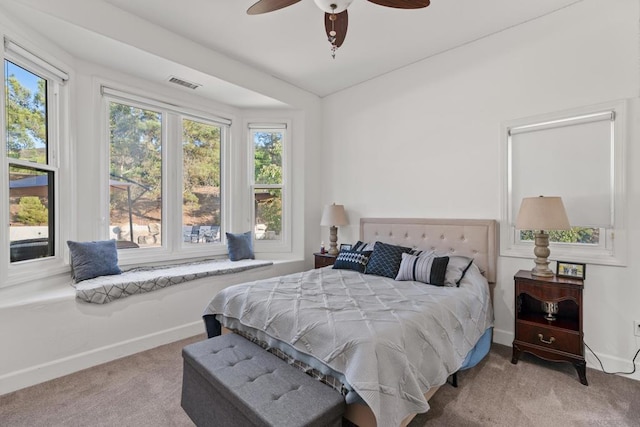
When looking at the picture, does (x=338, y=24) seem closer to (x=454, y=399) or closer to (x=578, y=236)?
(x=578, y=236)

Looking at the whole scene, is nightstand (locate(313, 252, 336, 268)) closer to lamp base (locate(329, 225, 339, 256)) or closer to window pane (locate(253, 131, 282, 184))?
lamp base (locate(329, 225, 339, 256))

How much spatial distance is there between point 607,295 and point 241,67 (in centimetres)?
421

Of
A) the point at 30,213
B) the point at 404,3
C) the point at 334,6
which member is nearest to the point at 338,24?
the point at 334,6

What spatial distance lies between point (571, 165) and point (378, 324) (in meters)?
2.29

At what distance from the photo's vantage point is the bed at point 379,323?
147 cm

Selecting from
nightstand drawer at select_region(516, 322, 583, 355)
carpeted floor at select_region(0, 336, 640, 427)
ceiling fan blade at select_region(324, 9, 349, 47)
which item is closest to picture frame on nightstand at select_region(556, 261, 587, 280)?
nightstand drawer at select_region(516, 322, 583, 355)

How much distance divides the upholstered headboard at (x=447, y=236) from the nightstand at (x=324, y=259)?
548 millimetres

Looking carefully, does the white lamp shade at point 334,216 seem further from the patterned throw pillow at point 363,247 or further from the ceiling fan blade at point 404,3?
the ceiling fan blade at point 404,3

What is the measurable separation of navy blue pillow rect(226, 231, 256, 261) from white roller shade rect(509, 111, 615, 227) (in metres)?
3.14

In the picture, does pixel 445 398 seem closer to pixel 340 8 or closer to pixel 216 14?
pixel 340 8

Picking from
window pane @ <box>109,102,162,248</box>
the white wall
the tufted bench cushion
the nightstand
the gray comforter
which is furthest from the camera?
the nightstand

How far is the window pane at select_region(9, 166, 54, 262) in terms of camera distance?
250cm

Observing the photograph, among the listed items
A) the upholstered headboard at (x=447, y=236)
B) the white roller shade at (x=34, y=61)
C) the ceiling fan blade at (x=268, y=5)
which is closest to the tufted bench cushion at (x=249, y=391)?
the upholstered headboard at (x=447, y=236)

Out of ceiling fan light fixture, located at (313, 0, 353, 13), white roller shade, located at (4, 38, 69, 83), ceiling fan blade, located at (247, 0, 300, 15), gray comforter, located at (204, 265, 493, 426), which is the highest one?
ceiling fan blade, located at (247, 0, 300, 15)
